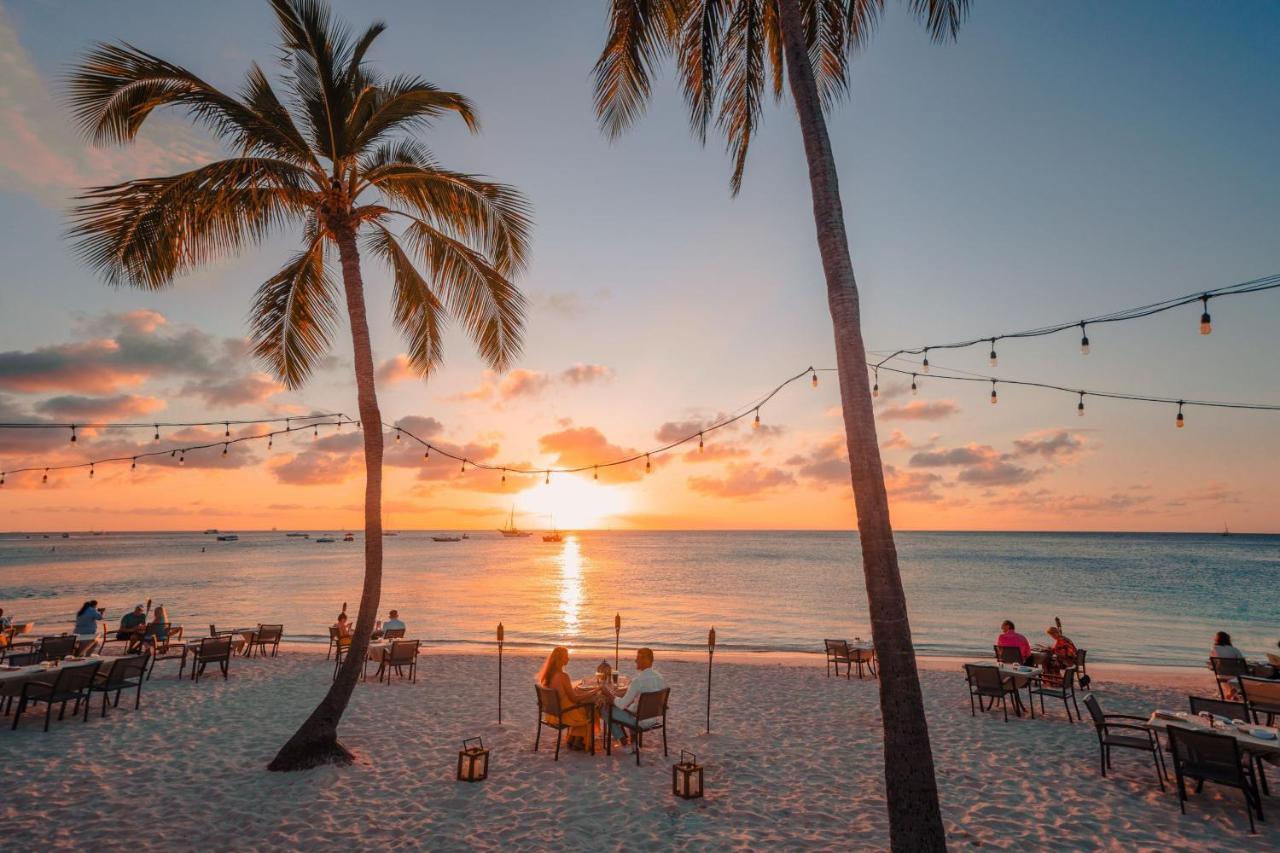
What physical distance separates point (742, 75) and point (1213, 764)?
9841 millimetres

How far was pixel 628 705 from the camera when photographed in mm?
8039

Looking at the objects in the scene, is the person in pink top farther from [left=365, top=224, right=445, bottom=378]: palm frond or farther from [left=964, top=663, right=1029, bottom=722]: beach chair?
[left=365, top=224, right=445, bottom=378]: palm frond

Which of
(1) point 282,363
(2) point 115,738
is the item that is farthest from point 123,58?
(2) point 115,738

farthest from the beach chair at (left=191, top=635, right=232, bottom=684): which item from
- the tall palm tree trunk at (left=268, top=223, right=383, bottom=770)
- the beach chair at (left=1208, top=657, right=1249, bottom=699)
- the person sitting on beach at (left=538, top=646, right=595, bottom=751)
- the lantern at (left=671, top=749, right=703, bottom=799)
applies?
the beach chair at (left=1208, top=657, right=1249, bottom=699)

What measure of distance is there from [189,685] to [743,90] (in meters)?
14.8

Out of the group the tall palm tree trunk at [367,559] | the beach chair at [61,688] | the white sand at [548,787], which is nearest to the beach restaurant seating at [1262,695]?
the white sand at [548,787]

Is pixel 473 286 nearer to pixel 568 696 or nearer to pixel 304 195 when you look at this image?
pixel 304 195

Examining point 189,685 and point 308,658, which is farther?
point 308,658

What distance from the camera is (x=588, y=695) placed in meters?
8.30

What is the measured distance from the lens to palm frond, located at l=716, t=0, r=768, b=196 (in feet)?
25.7

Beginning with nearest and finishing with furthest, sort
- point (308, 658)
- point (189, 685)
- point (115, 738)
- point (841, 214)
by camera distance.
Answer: point (841, 214), point (115, 738), point (189, 685), point (308, 658)

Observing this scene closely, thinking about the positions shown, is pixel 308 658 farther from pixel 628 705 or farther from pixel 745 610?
pixel 745 610

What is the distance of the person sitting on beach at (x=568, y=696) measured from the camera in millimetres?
8180

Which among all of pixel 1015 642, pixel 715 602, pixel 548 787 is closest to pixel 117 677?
pixel 548 787
